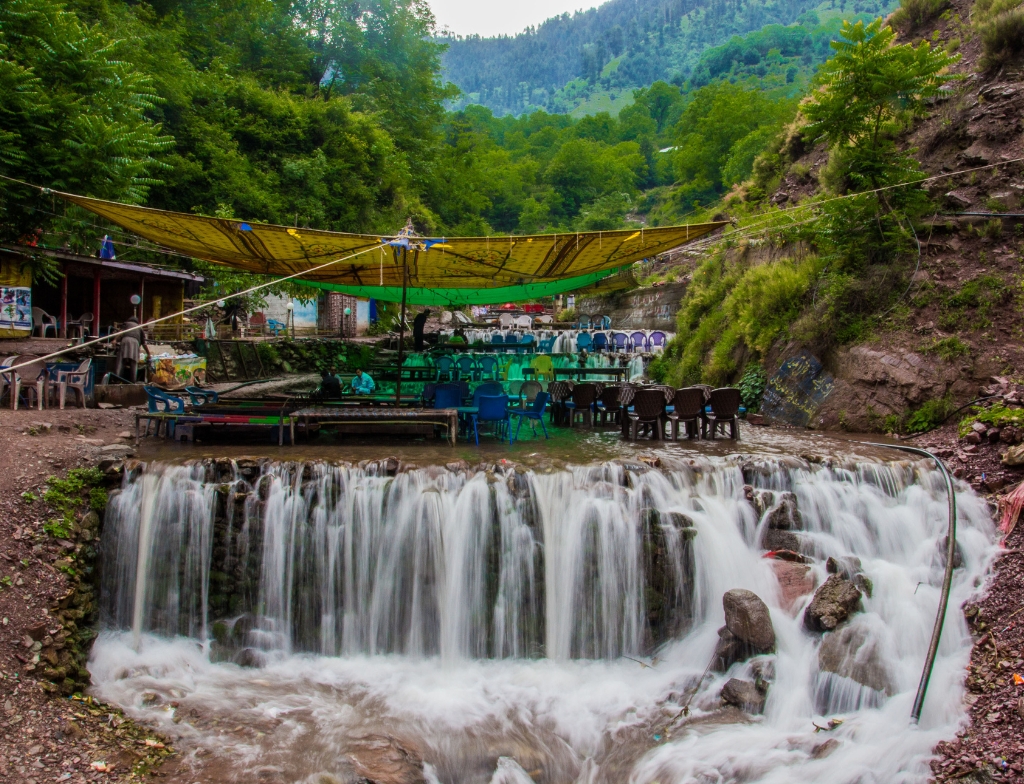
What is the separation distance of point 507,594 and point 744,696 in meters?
2.73

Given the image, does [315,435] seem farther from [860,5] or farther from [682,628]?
[860,5]

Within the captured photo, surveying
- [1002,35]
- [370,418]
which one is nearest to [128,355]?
[370,418]

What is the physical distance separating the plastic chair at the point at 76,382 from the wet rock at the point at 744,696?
11878 millimetres

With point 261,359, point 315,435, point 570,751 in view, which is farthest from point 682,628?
point 261,359

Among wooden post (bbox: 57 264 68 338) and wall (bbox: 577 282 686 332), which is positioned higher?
wall (bbox: 577 282 686 332)

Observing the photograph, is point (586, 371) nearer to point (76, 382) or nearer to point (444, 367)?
point (444, 367)

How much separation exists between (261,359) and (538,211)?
201ft

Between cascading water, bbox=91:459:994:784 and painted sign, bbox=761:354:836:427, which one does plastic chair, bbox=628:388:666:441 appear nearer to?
cascading water, bbox=91:459:994:784

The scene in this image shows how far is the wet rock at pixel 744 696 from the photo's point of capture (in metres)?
6.02

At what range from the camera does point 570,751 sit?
5719 millimetres

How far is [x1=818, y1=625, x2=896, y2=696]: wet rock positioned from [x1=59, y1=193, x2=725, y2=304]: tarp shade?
5.38 metres

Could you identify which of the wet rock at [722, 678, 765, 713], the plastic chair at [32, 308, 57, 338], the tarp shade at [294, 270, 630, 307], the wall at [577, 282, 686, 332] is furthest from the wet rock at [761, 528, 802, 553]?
the wall at [577, 282, 686, 332]

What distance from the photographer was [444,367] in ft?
57.5

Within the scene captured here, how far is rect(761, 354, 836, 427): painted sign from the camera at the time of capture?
1197 cm
